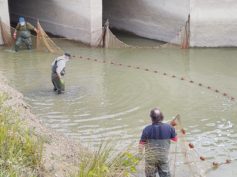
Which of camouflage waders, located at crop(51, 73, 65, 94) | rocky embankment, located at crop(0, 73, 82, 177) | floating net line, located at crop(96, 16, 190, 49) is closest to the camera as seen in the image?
rocky embankment, located at crop(0, 73, 82, 177)

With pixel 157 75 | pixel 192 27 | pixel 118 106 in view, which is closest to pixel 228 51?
pixel 192 27

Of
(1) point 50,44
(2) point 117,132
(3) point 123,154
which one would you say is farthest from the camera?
(1) point 50,44

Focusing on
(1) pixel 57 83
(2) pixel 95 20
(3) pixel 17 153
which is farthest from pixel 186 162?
(2) pixel 95 20

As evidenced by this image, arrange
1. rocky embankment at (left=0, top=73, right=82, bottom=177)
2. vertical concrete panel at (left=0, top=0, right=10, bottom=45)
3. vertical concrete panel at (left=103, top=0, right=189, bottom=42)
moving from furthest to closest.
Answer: vertical concrete panel at (left=103, top=0, right=189, bottom=42) < vertical concrete panel at (left=0, top=0, right=10, bottom=45) < rocky embankment at (left=0, top=73, right=82, bottom=177)

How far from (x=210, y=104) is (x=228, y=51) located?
7558 millimetres

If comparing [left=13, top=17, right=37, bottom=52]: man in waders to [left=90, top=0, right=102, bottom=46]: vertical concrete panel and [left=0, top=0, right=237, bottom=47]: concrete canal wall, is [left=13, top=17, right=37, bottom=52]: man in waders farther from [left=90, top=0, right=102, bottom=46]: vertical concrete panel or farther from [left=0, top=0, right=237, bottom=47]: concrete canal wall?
[left=90, top=0, right=102, bottom=46]: vertical concrete panel

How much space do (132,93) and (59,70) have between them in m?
2.41

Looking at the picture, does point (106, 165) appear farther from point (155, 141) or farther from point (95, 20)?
point (95, 20)

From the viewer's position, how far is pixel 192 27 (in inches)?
818

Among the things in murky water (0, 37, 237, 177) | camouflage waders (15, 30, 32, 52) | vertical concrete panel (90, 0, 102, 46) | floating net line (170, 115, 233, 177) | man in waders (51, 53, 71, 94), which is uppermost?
vertical concrete panel (90, 0, 102, 46)

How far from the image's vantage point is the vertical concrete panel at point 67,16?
68.9 feet

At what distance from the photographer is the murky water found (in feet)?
37.3

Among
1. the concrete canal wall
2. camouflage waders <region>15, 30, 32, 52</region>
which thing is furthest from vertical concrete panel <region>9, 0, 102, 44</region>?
camouflage waders <region>15, 30, 32, 52</region>

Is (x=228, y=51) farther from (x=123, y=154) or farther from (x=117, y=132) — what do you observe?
(x=123, y=154)
